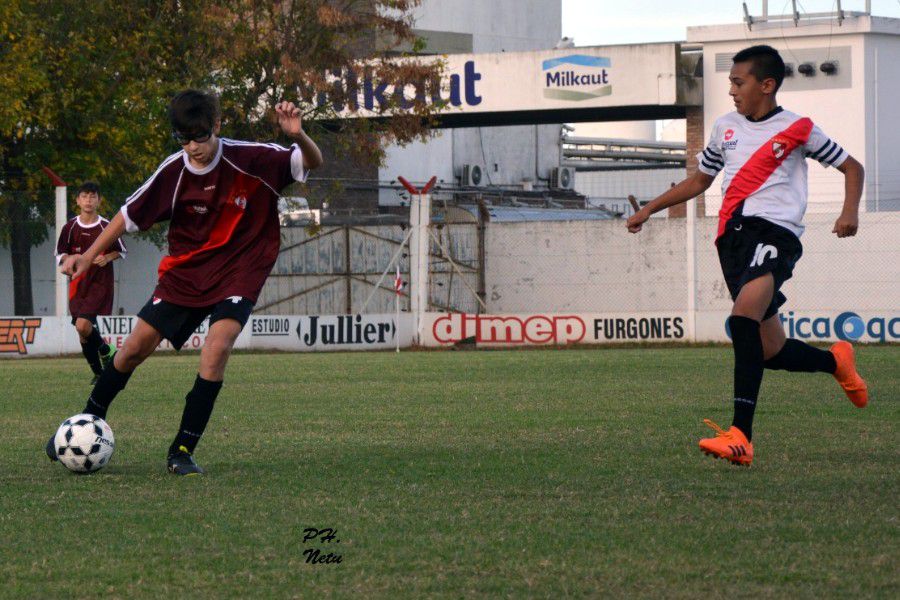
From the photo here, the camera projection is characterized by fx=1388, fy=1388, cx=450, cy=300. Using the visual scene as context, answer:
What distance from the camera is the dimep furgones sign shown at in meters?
34.4

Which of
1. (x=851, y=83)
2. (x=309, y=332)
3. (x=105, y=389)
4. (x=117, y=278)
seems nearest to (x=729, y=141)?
Result: (x=105, y=389)

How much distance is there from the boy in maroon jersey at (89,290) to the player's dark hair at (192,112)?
26.3 ft

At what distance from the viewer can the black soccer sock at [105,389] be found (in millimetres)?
7070

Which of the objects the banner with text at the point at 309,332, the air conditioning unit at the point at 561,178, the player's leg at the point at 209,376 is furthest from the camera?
the air conditioning unit at the point at 561,178

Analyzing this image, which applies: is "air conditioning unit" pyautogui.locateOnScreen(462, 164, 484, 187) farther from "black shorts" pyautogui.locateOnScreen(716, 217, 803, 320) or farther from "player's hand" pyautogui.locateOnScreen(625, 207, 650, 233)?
"black shorts" pyautogui.locateOnScreen(716, 217, 803, 320)

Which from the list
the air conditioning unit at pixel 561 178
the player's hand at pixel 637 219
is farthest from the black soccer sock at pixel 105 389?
the air conditioning unit at pixel 561 178

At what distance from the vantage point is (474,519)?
5.05 meters

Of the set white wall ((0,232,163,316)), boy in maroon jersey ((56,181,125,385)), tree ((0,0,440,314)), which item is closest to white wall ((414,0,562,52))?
tree ((0,0,440,314))

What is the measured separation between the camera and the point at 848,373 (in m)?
7.51

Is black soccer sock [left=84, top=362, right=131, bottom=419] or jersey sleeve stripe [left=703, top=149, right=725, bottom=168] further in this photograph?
jersey sleeve stripe [left=703, top=149, right=725, bottom=168]

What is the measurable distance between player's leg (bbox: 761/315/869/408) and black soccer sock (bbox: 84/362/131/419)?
10.9 feet

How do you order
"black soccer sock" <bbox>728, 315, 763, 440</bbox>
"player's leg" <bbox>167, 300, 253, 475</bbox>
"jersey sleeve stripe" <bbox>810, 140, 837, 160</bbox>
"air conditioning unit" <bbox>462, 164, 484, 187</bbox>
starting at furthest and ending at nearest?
1. "air conditioning unit" <bbox>462, 164, 484, 187</bbox>
2. "jersey sleeve stripe" <bbox>810, 140, 837, 160</bbox>
3. "black soccer sock" <bbox>728, 315, 763, 440</bbox>
4. "player's leg" <bbox>167, 300, 253, 475</bbox>

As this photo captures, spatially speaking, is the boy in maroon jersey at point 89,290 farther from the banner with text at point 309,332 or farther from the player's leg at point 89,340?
the banner with text at point 309,332

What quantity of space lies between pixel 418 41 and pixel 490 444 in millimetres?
23811
